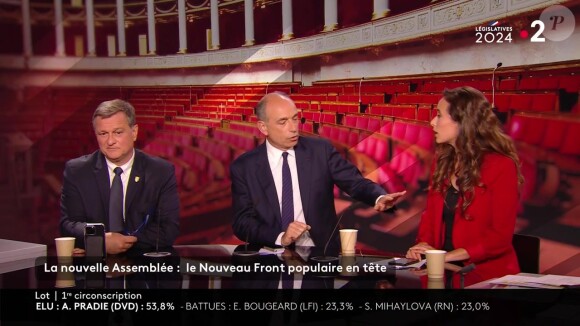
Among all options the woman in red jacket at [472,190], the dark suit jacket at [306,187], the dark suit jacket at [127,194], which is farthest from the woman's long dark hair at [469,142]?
the dark suit jacket at [127,194]

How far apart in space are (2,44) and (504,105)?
9.96 feet

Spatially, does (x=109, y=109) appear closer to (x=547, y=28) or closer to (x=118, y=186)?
(x=118, y=186)

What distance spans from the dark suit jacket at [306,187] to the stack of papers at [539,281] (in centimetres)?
89

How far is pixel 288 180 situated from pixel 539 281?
1.19 m

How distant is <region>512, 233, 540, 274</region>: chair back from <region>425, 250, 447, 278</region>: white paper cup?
2.15ft

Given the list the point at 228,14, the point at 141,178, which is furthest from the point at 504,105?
the point at 141,178

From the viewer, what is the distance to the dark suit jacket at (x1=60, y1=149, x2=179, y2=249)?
2.47 metres

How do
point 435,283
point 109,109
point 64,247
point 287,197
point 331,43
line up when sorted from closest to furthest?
point 435,283 → point 64,247 → point 109,109 → point 287,197 → point 331,43

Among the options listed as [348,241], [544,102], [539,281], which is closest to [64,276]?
[348,241]

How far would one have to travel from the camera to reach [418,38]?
139 inches

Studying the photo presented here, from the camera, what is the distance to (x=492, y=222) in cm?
211

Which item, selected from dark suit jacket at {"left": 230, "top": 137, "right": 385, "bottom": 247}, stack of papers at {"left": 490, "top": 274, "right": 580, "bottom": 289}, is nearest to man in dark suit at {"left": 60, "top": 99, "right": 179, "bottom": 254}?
dark suit jacket at {"left": 230, "top": 137, "right": 385, "bottom": 247}

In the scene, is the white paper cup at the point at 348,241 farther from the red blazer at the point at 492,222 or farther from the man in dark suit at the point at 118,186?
the man in dark suit at the point at 118,186

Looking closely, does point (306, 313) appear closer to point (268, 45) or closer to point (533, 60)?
point (533, 60)
